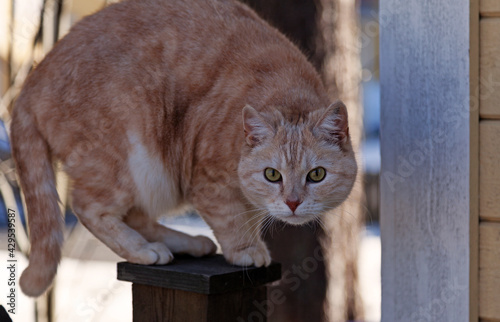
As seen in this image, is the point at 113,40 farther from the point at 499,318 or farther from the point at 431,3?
the point at 499,318

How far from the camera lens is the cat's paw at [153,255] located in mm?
1832

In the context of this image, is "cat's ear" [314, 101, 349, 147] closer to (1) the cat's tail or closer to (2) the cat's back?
(2) the cat's back

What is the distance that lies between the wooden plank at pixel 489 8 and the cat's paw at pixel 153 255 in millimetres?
1066

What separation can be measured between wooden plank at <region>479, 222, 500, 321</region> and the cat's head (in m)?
0.39

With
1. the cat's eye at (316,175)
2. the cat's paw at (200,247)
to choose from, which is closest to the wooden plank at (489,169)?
the cat's eye at (316,175)

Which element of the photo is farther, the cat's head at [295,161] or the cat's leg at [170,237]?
the cat's leg at [170,237]

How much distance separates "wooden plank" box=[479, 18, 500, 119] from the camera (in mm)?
1684

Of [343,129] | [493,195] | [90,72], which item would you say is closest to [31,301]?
[90,72]

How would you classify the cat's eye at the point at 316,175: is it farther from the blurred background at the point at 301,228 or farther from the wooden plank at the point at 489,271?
the blurred background at the point at 301,228

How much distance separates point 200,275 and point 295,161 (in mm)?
388

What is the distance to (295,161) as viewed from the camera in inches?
69.1

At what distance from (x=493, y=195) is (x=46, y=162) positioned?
4.08 feet

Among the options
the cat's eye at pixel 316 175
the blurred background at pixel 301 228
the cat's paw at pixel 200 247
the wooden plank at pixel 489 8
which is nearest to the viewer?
the wooden plank at pixel 489 8

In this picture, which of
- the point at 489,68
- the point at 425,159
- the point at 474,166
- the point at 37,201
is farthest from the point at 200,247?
the point at 489,68
